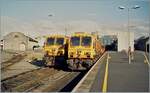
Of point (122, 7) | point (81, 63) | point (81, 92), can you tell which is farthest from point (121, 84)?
point (122, 7)

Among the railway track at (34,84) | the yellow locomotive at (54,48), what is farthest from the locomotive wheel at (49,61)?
the railway track at (34,84)

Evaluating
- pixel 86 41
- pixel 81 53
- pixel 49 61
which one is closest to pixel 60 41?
pixel 49 61

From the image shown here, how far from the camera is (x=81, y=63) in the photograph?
2691 centimetres

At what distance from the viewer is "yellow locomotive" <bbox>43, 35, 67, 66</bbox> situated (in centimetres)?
3016

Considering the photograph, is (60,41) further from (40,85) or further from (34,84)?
(40,85)

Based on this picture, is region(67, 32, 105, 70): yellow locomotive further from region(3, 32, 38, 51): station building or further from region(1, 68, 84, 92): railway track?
region(3, 32, 38, 51): station building

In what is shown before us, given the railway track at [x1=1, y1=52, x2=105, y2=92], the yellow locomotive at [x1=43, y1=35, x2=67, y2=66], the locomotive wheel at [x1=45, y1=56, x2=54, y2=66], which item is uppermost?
the yellow locomotive at [x1=43, y1=35, x2=67, y2=66]

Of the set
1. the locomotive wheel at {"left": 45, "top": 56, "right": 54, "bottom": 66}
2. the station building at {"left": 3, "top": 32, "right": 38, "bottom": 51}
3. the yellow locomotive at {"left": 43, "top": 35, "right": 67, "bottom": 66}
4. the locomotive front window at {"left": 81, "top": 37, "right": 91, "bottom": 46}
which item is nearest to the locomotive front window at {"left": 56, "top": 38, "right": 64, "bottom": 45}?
the yellow locomotive at {"left": 43, "top": 35, "right": 67, "bottom": 66}

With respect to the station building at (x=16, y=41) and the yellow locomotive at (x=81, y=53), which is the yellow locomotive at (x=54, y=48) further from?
the station building at (x=16, y=41)

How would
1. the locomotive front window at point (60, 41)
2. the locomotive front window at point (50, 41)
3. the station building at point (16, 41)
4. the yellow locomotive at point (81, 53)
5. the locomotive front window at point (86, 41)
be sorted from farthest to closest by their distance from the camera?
1. the station building at point (16, 41)
2. the locomotive front window at point (50, 41)
3. the locomotive front window at point (60, 41)
4. the locomotive front window at point (86, 41)
5. the yellow locomotive at point (81, 53)

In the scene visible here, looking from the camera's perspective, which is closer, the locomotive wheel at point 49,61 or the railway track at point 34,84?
the railway track at point 34,84

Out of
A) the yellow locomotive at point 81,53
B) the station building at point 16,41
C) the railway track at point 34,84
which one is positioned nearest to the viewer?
the railway track at point 34,84

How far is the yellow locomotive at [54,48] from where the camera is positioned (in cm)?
3016

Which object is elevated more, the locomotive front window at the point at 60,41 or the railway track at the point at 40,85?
the locomotive front window at the point at 60,41
